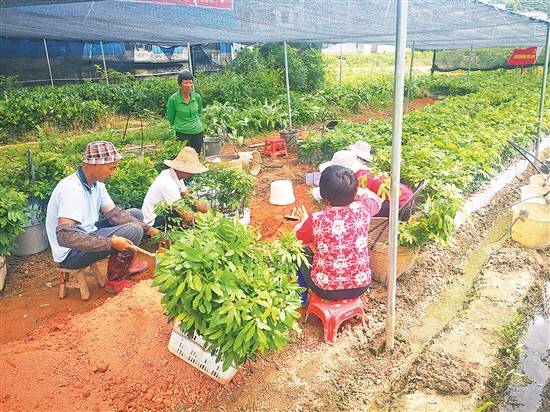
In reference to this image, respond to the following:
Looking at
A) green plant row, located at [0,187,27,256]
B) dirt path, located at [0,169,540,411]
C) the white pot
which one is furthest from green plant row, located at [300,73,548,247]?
green plant row, located at [0,187,27,256]

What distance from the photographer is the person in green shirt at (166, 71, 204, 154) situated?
6.52 metres

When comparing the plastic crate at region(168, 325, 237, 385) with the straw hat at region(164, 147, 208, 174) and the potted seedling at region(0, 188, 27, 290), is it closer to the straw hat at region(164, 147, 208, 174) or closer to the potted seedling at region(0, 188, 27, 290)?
the straw hat at region(164, 147, 208, 174)

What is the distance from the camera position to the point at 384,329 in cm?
374

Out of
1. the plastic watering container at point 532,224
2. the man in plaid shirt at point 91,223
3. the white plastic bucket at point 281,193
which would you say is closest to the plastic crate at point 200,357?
the man in plaid shirt at point 91,223

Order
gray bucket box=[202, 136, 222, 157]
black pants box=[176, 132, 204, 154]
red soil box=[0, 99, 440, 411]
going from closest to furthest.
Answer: red soil box=[0, 99, 440, 411] → black pants box=[176, 132, 204, 154] → gray bucket box=[202, 136, 222, 157]

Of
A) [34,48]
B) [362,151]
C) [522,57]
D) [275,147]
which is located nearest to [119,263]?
[362,151]

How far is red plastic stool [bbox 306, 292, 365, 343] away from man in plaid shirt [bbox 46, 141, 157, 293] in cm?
162

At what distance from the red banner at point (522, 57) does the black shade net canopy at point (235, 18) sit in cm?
1717

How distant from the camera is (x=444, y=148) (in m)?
6.17

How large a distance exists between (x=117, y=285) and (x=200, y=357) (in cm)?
173

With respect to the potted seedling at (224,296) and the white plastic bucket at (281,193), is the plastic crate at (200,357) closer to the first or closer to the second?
the potted seedling at (224,296)

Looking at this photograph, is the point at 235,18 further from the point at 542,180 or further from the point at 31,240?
the point at 542,180

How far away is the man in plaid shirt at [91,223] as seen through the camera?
12.0ft

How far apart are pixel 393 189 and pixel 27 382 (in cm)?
273
